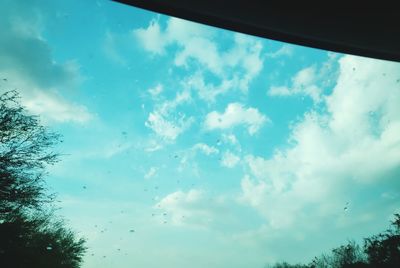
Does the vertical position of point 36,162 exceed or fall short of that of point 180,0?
it exceeds it

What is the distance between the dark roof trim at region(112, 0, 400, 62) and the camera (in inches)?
218

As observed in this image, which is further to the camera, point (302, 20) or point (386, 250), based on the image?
point (386, 250)

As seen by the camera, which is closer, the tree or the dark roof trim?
the dark roof trim

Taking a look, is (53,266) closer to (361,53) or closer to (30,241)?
(30,241)

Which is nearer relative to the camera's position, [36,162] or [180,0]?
[180,0]

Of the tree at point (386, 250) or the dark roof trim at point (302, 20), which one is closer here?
the dark roof trim at point (302, 20)

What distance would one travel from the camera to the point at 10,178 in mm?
14047

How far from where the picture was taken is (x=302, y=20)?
6008 millimetres

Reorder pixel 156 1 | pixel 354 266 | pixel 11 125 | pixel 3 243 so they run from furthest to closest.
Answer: pixel 354 266, pixel 3 243, pixel 11 125, pixel 156 1

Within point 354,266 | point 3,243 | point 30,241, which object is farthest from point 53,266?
point 354,266

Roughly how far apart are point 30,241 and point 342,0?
85.6ft

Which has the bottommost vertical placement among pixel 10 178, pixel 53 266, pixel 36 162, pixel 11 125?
pixel 53 266

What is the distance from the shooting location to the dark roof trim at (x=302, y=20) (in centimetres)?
554

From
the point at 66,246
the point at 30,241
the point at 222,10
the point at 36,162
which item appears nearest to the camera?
the point at 222,10
